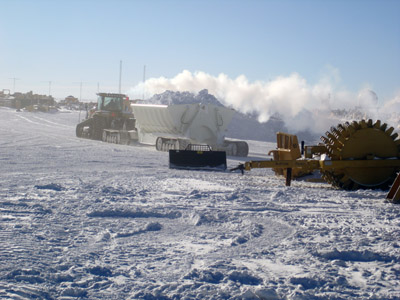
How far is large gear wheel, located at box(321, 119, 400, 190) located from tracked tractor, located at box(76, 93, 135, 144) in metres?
17.5

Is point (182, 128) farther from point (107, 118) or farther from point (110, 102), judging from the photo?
point (110, 102)

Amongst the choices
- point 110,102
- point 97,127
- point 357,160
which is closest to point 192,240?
point 357,160

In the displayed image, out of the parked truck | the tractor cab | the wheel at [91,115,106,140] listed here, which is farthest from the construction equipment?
the tractor cab

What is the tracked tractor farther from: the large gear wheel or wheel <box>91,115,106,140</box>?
the large gear wheel

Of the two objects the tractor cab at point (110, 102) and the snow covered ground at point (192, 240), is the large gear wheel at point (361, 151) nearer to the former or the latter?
the snow covered ground at point (192, 240)

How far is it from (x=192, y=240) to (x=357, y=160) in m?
5.61

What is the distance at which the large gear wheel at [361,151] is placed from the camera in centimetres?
1093

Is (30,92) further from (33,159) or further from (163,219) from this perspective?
(163,219)

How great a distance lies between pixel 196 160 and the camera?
1425cm

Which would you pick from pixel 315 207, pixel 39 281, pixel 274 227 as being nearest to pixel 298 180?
pixel 315 207

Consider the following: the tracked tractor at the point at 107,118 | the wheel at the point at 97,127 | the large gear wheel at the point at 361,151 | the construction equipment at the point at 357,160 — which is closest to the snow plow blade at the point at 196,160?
the construction equipment at the point at 357,160

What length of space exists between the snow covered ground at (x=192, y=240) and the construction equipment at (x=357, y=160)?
457 millimetres

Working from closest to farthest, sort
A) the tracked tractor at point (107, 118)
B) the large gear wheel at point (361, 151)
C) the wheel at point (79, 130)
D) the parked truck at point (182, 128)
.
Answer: the large gear wheel at point (361, 151)
the parked truck at point (182, 128)
the tracked tractor at point (107, 118)
the wheel at point (79, 130)

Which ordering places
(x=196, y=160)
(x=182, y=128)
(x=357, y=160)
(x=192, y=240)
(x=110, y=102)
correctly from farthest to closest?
(x=110, y=102) < (x=182, y=128) < (x=196, y=160) < (x=357, y=160) < (x=192, y=240)
